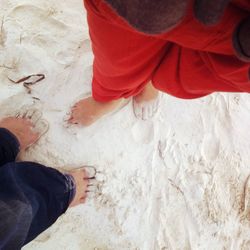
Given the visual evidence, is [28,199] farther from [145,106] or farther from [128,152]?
[145,106]

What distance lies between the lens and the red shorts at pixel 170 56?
53 cm

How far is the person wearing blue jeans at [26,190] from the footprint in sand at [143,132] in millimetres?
217

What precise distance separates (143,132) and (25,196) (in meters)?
0.48

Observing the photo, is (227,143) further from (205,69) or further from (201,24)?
(201,24)

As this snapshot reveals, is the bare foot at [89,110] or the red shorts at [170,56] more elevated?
the red shorts at [170,56]

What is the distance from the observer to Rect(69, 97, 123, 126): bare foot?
1159 millimetres

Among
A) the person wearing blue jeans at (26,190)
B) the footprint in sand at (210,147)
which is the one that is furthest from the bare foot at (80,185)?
the footprint in sand at (210,147)

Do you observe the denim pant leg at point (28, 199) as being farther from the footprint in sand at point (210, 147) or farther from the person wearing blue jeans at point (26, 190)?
the footprint in sand at point (210, 147)

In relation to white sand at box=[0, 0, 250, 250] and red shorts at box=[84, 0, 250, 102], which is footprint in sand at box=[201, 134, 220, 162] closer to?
white sand at box=[0, 0, 250, 250]

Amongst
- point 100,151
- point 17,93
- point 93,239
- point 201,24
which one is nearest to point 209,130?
point 100,151

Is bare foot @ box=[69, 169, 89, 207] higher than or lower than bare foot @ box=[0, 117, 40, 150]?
lower

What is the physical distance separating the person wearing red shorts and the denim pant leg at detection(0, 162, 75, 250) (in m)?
0.28

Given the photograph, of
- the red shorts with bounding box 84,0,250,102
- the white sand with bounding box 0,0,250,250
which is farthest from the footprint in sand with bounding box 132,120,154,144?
the red shorts with bounding box 84,0,250,102

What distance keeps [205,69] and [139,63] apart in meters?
0.14
